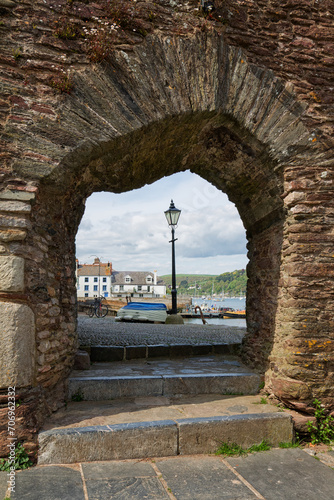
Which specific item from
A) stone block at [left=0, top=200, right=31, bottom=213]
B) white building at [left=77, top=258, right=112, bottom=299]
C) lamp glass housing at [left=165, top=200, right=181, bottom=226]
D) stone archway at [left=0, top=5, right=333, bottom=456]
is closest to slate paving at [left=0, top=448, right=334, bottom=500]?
stone archway at [left=0, top=5, right=333, bottom=456]

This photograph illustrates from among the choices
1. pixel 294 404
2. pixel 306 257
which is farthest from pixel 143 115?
pixel 294 404

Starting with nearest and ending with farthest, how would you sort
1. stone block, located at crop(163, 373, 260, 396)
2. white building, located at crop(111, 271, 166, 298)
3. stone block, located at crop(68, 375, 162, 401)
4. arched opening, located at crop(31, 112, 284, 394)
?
arched opening, located at crop(31, 112, 284, 394)
stone block, located at crop(68, 375, 162, 401)
stone block, located at crop(163, 373, 260, 396)
white building, located at crop(111, 271, 166, 298)

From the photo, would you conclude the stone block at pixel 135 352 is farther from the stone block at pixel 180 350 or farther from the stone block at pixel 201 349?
the stone block at pixel 201 349

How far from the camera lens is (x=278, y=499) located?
Answer: 98.5 inches

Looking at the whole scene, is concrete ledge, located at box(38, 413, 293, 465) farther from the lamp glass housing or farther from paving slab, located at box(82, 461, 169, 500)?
the lamp glass housing

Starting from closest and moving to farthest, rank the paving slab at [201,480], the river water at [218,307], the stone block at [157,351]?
the paving slab at [201,480], the stone block at [157,351], the river water at [218,307]

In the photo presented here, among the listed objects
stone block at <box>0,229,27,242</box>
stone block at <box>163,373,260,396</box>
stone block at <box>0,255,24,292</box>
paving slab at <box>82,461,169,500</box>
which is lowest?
paving slab at <box>82,461,169,500</box>

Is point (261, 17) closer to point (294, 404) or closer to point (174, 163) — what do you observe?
point (174, 163)

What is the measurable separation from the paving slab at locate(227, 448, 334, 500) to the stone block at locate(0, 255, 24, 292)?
2.32 m

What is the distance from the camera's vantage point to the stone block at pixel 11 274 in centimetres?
290

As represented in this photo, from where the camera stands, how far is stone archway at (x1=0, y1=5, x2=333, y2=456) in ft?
10.2

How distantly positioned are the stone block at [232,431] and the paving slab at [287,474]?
0.50ft

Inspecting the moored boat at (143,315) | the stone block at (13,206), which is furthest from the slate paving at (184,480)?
the moored boat at (143,315)

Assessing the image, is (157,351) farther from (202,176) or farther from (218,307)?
(218,307)
